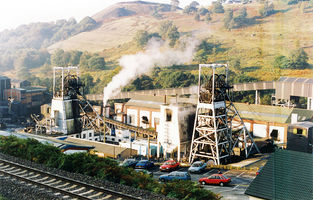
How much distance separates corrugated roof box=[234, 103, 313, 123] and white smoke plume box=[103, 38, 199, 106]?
1507cm

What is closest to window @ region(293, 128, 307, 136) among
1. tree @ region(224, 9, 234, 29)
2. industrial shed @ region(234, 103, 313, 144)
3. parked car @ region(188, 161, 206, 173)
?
parked car @ region(188, 161, 206, 173)

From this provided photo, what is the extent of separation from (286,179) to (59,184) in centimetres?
661

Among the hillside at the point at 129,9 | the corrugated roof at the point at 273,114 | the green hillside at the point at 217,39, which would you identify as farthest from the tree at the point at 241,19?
the corrugated roof at the point at 273,114

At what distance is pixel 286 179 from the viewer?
29.5 feet

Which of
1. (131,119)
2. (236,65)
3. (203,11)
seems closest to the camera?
(131,119)

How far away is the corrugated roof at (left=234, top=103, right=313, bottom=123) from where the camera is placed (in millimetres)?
25359

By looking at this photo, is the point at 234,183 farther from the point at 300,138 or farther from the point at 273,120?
the point at 273,120

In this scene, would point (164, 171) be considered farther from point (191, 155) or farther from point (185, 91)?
point (185, 91)

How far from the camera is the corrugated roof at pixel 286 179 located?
341 inches

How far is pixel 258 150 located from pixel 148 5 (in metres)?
63.9

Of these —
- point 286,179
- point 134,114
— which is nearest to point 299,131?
point 286,179

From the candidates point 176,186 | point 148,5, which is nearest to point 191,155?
point 176,186

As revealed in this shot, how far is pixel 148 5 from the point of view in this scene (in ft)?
262

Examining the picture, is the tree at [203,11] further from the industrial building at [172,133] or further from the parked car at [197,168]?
the parked car at [197,168]
